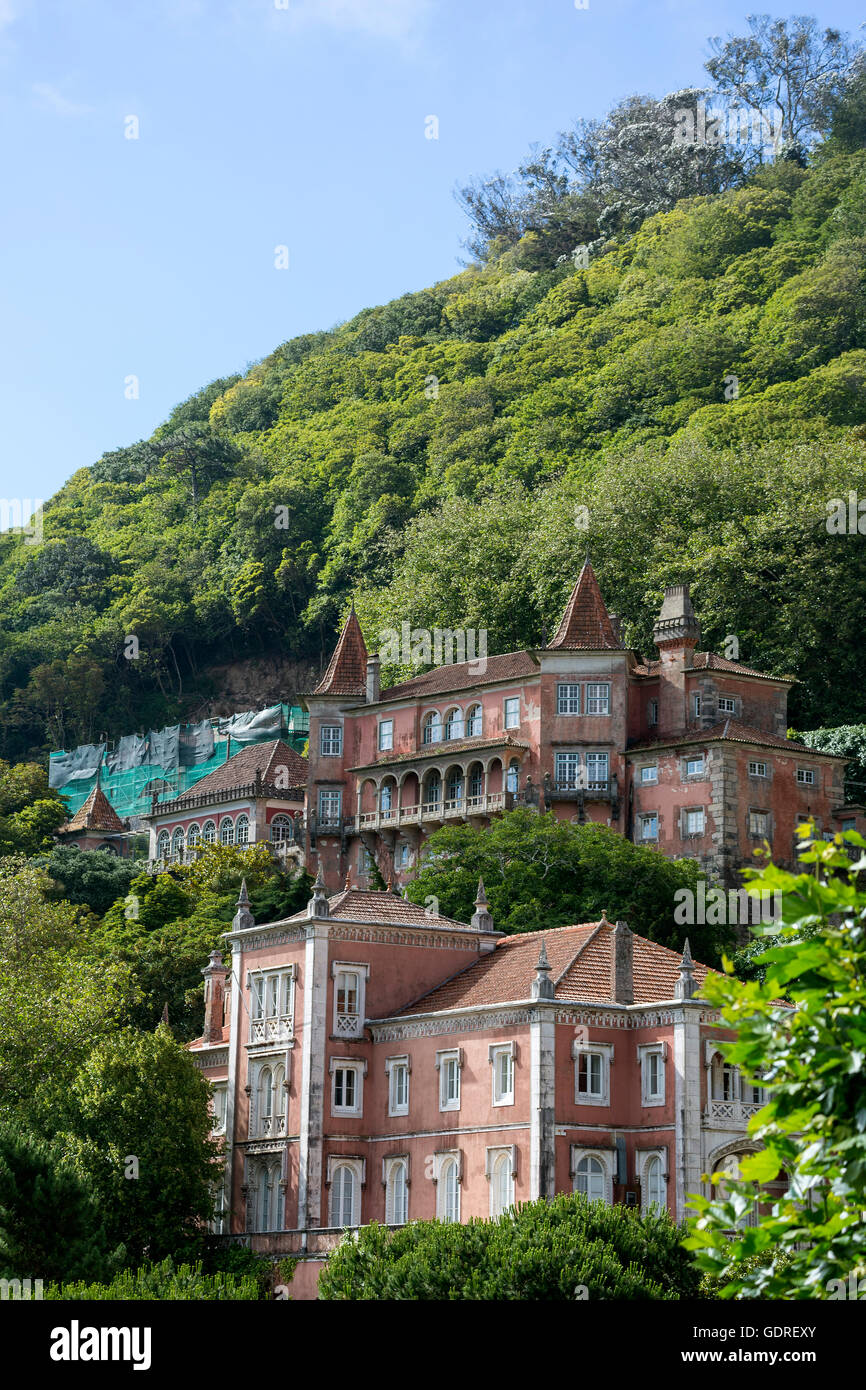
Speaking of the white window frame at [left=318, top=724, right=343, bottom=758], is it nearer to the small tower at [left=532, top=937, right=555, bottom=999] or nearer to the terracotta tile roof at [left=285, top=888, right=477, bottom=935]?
the terracotta tile roof at [left=285, top=888, right=477, bottom=935]

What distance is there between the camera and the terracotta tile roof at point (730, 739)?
83.6 meters

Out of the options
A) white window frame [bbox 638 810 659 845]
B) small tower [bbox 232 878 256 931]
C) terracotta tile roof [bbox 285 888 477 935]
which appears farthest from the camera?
white window frame [bbox 638 810 659 845]

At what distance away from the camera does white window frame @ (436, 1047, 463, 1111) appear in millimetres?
55000

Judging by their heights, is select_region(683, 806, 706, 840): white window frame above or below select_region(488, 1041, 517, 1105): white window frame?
above

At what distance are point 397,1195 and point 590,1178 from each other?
653 centimetres

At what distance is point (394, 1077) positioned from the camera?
189 ft

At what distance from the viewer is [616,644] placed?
89375mm

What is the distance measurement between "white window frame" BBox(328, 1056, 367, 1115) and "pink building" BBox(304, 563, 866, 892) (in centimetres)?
2681

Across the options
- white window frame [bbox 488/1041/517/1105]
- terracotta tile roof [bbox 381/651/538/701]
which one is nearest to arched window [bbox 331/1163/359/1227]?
white window frame [bbox 488/1041/517/1105]

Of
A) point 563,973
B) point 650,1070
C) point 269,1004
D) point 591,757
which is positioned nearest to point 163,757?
point 591,757

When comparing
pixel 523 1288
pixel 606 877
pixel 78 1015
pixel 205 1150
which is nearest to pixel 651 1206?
pixel 523 1288

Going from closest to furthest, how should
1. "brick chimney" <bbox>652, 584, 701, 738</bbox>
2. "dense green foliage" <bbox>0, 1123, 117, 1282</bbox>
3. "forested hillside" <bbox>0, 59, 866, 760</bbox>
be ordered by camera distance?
"dense green foliage" <bbox>0, 1123, 117, 1282</bbox>
"brick chimney" <bbox>652, 584, 701, 738</bbox>
"forested hillside" <bbox>0, 59, 866, 760</bbox>

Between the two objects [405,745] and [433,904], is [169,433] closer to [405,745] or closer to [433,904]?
[405,745]
